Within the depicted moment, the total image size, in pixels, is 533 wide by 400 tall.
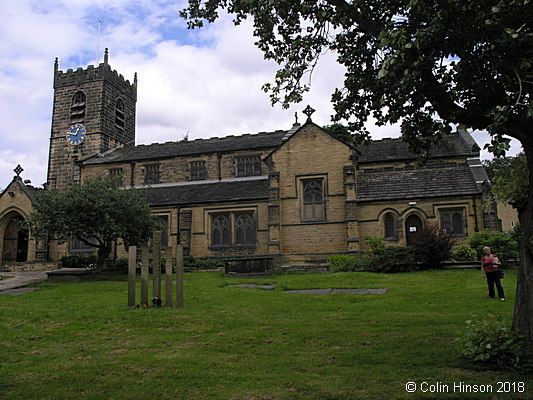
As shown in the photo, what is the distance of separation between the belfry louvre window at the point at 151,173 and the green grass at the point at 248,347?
73.5 feet

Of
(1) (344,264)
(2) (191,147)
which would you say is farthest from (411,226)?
(2) (191,147)

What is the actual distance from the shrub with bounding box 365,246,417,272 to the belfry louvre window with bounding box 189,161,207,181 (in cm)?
1855

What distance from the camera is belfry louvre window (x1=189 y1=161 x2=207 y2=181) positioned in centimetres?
3566

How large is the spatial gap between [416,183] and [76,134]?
105ft

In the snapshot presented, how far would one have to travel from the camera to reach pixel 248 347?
8.06 m

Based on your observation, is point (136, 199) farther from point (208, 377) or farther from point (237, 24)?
point (208, 377)

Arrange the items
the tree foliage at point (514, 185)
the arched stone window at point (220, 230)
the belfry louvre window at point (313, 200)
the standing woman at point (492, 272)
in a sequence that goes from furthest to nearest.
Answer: the arched stone window at point (220, 230)
the belfry louvre window at point (313, 200)
the standing woman at point (492, 272)
the tree foliage at point (514, 185)

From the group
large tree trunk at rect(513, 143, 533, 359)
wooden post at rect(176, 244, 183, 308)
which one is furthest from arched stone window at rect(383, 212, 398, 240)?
large tree trunk at rect(513, 143, 533, 359)

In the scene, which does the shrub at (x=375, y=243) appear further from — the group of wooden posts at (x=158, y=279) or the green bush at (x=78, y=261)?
the green bush at (x=78, y=261)

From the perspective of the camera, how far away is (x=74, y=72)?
142ft

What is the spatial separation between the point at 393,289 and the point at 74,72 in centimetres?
4018

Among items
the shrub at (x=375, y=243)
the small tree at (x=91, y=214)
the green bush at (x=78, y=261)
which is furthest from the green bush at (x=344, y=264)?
the green bush at (x=78, y=261)

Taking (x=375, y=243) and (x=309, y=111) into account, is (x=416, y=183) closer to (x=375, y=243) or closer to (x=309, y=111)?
(x=375, y=243)

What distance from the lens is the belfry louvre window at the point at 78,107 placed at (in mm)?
42312
